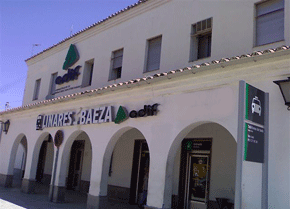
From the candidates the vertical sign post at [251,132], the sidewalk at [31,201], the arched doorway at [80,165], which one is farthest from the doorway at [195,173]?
the arched doorway at [80,165]

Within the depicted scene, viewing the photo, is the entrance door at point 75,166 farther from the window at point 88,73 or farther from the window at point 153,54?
the window at point 153,54

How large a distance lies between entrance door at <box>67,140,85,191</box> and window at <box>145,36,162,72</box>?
6.65 meters

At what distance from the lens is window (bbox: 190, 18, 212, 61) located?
1041 centimetres

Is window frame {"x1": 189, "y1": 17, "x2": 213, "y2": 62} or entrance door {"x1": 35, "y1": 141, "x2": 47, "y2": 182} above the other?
window frame {"x1": 189, "y1": 17, "x2": 213, "y2": 62}

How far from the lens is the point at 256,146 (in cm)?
541

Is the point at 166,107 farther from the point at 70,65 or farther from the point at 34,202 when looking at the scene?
the point at 70,65

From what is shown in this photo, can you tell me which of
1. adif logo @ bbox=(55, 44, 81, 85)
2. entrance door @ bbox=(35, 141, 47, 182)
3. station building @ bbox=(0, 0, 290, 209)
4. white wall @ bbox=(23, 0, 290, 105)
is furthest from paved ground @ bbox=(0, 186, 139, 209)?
entrance door @ bbox=(35, 141, 47, 182)

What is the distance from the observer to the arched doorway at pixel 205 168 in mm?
9734

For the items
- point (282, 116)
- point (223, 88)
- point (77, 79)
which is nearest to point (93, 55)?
point (77, 79)

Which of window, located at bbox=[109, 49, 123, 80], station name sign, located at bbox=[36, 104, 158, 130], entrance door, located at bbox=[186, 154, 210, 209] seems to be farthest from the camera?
window, located at bbox=[109, 49, 123, 80]

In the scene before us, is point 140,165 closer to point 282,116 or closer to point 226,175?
point 226,175

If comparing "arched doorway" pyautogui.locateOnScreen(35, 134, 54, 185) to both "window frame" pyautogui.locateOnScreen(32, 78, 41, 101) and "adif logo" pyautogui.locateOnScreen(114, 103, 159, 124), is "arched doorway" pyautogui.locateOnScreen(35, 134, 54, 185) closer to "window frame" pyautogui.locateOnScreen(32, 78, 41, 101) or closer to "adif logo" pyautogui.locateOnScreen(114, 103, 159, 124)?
"window frame" pyautogui.locateOnScreen(32, 78, 41, 101)

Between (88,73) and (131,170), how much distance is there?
5062 mm

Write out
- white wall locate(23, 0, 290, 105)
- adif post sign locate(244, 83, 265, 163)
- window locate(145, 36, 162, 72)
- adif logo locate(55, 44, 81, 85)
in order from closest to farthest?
1. adif post sign locate(244, 83, 265, 163)
2. white wall locate(23, 0, 290, 105)
3. window locate(145, 36, 162, 72)
4. adif logo locate(55, 44, 81, 85)
